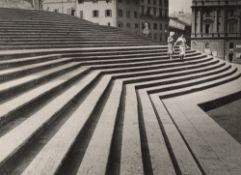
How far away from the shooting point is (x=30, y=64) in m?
9.22

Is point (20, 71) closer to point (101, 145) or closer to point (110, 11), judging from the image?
point (101, 145)

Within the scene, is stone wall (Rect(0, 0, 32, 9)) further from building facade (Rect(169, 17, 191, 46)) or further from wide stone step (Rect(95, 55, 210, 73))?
building facade (Rect(169, 17, 191, 46))

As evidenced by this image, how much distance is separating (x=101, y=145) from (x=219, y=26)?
61.6m

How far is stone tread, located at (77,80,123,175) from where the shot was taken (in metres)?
4.77

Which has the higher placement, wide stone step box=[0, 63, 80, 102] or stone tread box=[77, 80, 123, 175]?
wide stone step box=[0, 63, 80, 102]

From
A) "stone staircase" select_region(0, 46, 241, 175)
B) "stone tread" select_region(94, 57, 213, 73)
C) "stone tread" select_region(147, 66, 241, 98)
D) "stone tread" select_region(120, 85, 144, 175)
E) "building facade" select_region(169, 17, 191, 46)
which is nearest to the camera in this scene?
"stone staircase" select_region(0, 46, 241, 175)

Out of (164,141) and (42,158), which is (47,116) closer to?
(42,158)

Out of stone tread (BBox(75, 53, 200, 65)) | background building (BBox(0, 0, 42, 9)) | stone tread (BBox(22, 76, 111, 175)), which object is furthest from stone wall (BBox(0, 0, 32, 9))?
stone tread (BBox(22, 76, 111, 175))

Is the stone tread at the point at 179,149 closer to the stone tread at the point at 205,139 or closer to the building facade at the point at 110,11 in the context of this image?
the stone tread at the point at 205,139

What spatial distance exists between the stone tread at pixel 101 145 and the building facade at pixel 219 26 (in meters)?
58.0

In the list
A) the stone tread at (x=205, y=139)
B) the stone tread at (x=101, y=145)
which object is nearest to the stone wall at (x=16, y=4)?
the stone tread at (x=205, y=139)

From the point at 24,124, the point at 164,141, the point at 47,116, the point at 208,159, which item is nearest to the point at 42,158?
the point at 24,124

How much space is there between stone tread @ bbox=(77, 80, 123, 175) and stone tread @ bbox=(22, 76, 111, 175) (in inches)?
11.4

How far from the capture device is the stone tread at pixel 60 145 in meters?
4.28
